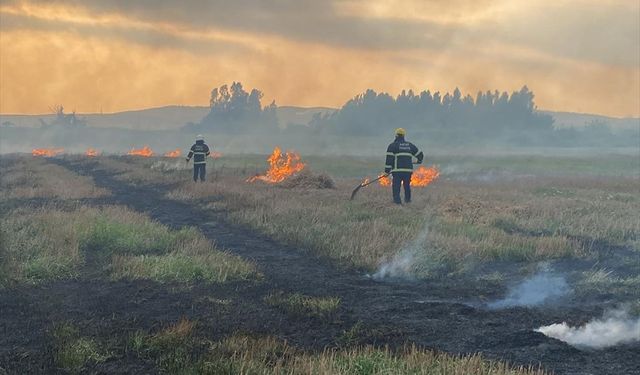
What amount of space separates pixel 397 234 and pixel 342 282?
360cm

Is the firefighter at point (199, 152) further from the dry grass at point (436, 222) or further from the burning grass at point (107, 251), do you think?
the burning grass at point (107, 251)

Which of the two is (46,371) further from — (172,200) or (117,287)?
(172,200)

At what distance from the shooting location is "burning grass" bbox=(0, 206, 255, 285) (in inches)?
379

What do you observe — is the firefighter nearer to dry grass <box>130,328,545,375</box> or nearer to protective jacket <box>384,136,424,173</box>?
protective jacket <box>384,136,424,173</box>

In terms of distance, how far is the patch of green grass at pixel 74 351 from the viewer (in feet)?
18.8

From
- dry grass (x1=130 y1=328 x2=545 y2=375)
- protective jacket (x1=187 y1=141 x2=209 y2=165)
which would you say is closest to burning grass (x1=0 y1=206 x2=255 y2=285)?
dry grass (x1=130 y1=328 x2=545 y2=375)

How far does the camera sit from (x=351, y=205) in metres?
17.4

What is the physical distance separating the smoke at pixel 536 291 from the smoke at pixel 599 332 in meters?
1.14

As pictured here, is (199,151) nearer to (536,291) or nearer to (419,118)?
(536,291)

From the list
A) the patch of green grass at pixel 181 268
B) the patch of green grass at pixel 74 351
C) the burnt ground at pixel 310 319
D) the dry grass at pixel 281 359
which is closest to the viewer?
the dry grass at pixel 281 359

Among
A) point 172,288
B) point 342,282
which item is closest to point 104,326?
point 172,288

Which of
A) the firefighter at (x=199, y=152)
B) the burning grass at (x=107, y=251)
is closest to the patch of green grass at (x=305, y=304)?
A: the burning grass at (x=107, y=251)

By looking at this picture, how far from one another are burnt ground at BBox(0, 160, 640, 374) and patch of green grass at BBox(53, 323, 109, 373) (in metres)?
0.09

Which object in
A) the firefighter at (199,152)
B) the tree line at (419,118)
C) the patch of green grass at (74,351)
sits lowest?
the patch of green grass at (74,351)
